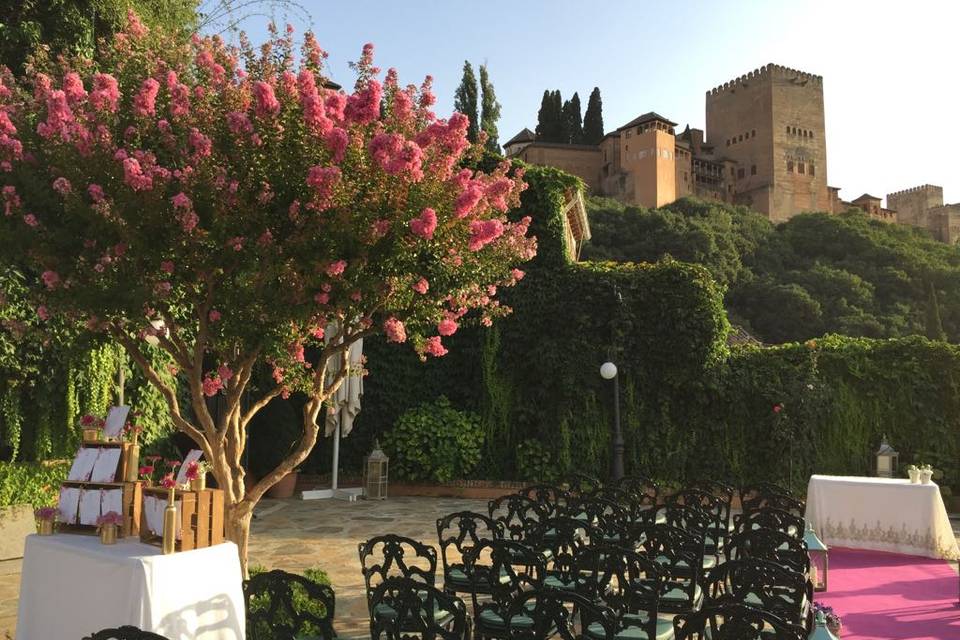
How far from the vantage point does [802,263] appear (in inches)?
1960

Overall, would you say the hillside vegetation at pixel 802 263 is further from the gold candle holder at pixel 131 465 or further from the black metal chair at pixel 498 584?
the gold candle holder at pixel 131 465

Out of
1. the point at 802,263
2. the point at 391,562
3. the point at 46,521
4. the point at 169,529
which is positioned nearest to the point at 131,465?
the point at 46,521

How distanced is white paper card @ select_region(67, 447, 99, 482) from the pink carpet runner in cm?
502

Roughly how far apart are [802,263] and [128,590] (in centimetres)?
5263

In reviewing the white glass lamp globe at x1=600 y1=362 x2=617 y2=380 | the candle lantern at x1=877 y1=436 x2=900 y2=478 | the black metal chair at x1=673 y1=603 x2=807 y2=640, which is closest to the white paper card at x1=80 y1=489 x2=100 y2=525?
the black metal chair at x1=673 y1=603 x2=807 y2=640

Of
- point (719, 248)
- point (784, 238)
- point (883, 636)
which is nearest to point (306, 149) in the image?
point (883, 636)

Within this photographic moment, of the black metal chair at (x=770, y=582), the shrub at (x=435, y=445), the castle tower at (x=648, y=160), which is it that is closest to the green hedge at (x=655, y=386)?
the shrub at (x=435, y=445)

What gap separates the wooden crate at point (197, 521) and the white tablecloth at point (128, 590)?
0.07 metres

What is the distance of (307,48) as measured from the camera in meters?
4.44

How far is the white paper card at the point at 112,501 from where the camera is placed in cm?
376

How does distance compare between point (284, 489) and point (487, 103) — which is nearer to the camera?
point (284, 489)

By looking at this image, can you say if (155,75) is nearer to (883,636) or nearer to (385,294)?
(385,294)

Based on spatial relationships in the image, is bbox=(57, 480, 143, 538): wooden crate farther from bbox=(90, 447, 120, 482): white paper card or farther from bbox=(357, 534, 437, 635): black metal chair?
bbox=(357, 534, 437, 635): black metal chair

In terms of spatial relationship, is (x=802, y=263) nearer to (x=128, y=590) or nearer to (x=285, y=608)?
(x=285, y=608)
